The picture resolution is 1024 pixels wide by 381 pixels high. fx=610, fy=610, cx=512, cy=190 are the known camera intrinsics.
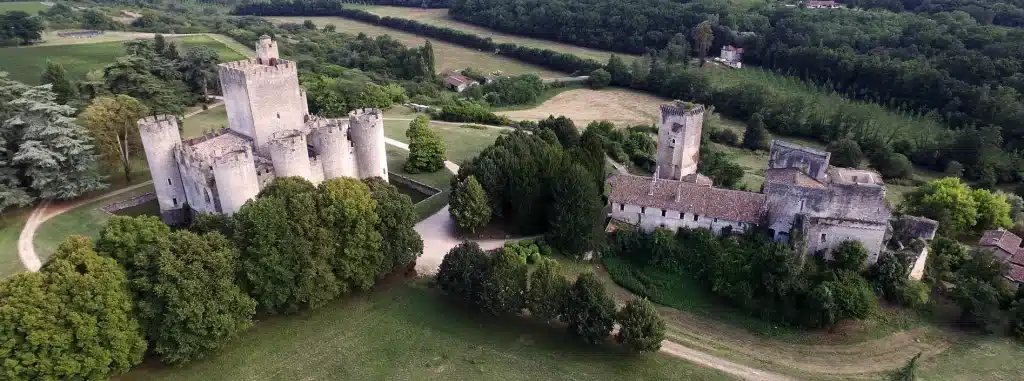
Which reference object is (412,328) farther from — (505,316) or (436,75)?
(436,75)

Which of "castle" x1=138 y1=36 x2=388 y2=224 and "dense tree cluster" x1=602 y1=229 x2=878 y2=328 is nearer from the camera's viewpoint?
"dense tree cluster" x1=602 y1=229 x2=878 y2=328

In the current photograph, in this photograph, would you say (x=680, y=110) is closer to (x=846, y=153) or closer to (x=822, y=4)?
(x=846, y=153)

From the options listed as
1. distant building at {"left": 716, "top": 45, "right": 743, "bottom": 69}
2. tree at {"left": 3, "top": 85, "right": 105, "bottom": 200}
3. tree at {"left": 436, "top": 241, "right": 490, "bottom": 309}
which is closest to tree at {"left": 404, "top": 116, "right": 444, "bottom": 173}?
tree at {"left": 436, "top": 241, "right": 490, "bottom": 309}

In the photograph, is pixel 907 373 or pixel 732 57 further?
pixel 732 57

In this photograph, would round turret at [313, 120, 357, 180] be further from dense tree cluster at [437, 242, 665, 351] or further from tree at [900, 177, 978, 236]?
tree at [900, 177, 978, 236]

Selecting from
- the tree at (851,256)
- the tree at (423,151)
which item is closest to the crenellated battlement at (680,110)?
the tree at (851,256)

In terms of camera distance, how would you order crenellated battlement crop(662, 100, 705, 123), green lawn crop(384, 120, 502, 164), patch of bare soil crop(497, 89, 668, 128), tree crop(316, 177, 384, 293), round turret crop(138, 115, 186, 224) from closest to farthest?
1. tree crop(316, 177, 384, 293)
2. round turret crop(138, 115, 186, 224)
3. crenellated battlement crop(662, 100, 705, 123)
4. green lawn crop(384, 120, 502, 164)
5. patch of bare soil crop(497, 89, 668, 128)

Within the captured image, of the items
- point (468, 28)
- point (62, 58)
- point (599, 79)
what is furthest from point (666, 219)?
point (468, 28)
